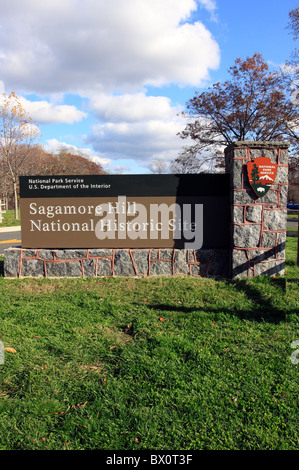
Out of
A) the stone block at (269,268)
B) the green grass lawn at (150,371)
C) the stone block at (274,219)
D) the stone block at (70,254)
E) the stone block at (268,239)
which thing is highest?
the stone block at (274,219)

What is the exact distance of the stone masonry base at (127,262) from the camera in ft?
19.3

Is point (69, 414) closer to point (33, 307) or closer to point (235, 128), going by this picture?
point (33, 307)

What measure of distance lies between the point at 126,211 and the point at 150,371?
3512 mm

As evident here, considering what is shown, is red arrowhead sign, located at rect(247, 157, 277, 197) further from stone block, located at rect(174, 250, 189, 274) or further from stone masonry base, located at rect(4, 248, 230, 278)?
stone block, located at rect(174, 250, 189, 274)

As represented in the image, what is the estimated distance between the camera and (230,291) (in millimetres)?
5062

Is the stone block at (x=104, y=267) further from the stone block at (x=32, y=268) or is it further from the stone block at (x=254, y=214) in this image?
the stone block at (x=254, y=214)

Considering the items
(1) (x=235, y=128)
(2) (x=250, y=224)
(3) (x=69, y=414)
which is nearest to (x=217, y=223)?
(2) (x=250, y=224)

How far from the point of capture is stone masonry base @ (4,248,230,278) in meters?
5.89

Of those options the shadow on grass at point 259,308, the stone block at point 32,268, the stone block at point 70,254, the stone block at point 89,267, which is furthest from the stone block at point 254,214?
the stone block at point 32,268

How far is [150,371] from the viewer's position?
2.85m

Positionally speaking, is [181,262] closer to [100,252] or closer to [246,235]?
[246,235]

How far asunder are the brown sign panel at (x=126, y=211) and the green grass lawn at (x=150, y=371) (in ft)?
4.36

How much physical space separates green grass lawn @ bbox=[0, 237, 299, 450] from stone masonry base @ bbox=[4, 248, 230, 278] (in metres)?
1.02

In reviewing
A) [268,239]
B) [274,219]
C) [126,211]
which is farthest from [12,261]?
[274,219]
